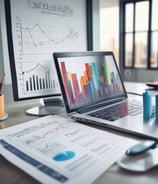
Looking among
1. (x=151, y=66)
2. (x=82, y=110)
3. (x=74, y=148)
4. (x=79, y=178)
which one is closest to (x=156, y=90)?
(x=82, y=110)

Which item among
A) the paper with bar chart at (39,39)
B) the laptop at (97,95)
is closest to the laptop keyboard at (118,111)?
the laptop at (97,95)

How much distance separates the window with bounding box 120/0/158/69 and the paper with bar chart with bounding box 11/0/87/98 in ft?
14.2

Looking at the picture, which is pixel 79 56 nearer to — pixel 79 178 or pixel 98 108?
pixel 98 108

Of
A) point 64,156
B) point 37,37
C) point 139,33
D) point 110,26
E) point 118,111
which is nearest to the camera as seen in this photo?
point 64,156

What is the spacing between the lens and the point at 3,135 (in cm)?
66

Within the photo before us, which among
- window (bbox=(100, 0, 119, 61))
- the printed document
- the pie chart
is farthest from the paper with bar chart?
window (bbox=(100, 0, 119, 61))

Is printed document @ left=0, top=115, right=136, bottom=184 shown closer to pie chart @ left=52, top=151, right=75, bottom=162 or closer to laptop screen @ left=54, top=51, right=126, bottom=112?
pie chart @ left=52, top=151, right=75, bottom=162

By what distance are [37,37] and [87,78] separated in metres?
0.30

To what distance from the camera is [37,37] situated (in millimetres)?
979

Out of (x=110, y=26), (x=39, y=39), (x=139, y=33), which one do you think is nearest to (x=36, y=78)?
(x=39, y=39)

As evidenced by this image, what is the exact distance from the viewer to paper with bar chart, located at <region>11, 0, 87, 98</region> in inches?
35.8

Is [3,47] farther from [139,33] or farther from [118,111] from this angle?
[139,33]

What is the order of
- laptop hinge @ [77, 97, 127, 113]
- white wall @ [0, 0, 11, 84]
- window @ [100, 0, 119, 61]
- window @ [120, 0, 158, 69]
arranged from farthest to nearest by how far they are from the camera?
window @ [100, 0, 119, 61]
window @ [120, 0, 158, 69]
white wall @ [0, 0, 11, 84]
laptop hinge @ [77, 97, 127, 113]

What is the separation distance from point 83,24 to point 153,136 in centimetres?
82
